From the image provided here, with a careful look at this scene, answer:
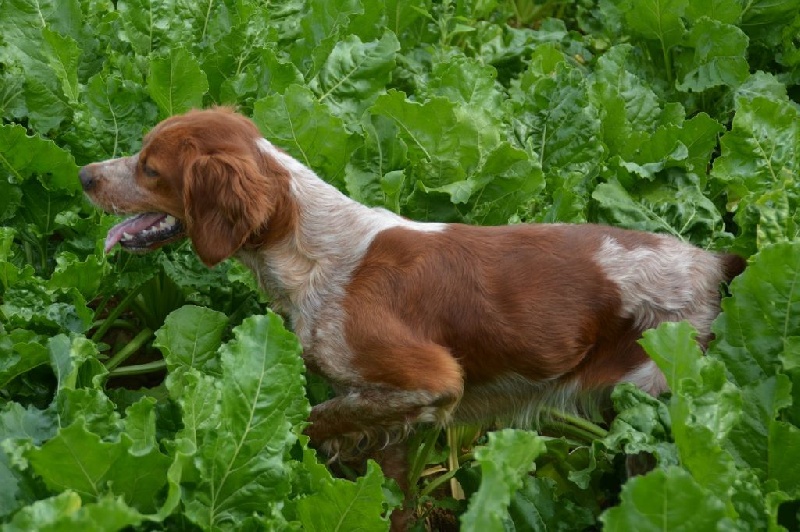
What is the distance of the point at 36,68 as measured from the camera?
526cm

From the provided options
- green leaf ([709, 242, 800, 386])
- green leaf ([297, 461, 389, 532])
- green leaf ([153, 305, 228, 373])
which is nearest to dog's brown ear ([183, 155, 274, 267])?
green leaf ([153, 305, 228, 373])

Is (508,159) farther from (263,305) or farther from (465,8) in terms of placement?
(465,8)

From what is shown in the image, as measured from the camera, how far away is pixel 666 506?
9.00ft

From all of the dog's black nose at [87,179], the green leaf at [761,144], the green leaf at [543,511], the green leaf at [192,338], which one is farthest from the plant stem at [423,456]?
the green leaf at [761,144]

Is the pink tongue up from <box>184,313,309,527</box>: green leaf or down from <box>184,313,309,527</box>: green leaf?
up

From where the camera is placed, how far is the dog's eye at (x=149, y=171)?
159 inches

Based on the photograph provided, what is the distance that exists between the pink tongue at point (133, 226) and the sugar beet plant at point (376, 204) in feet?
0.32

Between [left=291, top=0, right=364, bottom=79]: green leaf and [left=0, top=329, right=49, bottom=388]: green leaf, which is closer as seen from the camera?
[left=0, top=329, right=49, bottom=388]: green leaf

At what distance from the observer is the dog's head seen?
3.89 meters

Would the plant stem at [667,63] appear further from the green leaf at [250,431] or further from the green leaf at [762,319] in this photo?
the green leaf at [250,431]

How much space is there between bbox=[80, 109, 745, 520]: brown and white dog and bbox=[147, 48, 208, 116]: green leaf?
31.1 inches

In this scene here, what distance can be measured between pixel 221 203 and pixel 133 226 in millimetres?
554

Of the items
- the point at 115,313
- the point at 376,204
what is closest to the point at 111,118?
the point at 115,313

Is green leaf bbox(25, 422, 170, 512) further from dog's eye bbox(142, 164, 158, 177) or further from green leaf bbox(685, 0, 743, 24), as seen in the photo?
green leaf bbox(685, 0, 743, 24)
